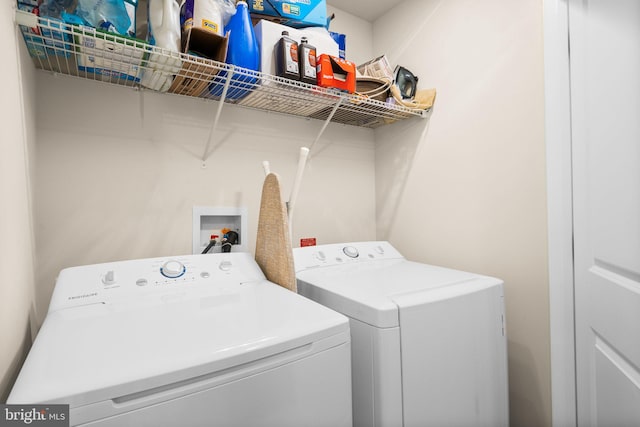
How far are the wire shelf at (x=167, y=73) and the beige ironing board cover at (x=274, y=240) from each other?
17.5 inches

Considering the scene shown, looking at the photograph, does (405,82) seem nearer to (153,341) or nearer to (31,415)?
(153,341)

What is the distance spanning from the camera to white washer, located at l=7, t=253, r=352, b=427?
56 cm

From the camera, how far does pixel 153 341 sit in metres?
0.69

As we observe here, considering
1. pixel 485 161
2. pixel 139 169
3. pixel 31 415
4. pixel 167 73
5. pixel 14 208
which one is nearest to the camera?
pixel 31 415

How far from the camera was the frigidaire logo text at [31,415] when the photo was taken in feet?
1.63

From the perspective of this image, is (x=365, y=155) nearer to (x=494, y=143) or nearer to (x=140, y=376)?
(x=494, y=143)

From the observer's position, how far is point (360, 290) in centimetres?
110

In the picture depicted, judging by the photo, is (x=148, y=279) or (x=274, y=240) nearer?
(x=148, y=279)

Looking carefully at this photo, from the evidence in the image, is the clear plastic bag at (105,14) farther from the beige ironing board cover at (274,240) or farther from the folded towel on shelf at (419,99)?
the folded towel on shelf at (419,99)

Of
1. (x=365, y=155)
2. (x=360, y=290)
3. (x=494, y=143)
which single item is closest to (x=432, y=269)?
(x=360, y=290)

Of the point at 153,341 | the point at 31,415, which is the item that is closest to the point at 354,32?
the point at 153,341

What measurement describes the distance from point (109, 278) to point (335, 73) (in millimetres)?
1237

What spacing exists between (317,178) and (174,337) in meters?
1.35

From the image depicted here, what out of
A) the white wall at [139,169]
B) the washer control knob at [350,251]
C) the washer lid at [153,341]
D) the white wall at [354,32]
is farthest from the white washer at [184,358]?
the white wall at [354,32]
